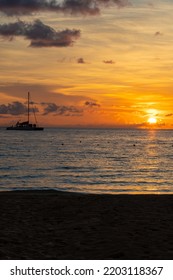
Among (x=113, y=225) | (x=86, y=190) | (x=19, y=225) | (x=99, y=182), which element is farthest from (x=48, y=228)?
(x=99, y=182)

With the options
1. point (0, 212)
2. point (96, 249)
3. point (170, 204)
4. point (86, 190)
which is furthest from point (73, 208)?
point (86, 190)

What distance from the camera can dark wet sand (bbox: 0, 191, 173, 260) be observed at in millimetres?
9672

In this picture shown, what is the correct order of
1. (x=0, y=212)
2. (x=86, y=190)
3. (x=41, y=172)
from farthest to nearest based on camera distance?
(x=41, y=172) < (x=86, y=190) < (x=0, y=212)

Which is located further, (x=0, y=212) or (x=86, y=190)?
(x=86, y=190)

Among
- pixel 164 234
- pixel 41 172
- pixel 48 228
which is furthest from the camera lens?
pixel 41 172

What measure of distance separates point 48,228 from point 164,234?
11.4 ft

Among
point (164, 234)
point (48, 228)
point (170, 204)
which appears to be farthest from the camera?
point (170, 204)

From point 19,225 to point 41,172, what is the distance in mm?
39012

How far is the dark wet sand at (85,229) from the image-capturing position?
9.67 metres

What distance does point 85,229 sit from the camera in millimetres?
12109

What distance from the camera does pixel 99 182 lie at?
4056cm

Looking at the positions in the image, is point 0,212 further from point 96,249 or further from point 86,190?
point 86,190
